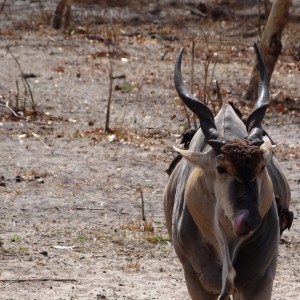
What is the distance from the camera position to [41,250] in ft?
30.3

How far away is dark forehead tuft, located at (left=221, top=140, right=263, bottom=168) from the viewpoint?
18.1ft

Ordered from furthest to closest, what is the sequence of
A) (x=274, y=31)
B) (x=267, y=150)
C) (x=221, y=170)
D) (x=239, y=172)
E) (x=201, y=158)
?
Result: (x=274, y=31)
(x=201, y=158)
(x=267, y=150)
(x=221, y=170)
(x=239, y=172)

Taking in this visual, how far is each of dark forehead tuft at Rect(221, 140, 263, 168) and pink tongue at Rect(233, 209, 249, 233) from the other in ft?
0.80

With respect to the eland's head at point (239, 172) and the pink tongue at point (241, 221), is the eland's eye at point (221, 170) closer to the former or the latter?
the eland's head at point (239, 172)

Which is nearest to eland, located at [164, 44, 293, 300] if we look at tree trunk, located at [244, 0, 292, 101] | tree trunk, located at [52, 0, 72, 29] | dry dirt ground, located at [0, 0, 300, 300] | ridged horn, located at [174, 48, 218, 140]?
ridged horn, located at [174, 48, 218, 140]

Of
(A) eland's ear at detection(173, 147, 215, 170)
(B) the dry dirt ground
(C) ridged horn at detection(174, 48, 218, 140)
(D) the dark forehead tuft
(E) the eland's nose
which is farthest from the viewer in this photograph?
(B) the dry dirt ground

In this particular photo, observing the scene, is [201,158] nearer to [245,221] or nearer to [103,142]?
[245,221]

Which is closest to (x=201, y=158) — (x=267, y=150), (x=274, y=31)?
(x=267, y=150)

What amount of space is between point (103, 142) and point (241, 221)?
8.41 meters

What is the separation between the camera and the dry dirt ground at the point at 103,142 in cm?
873

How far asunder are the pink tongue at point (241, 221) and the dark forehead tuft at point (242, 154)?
0.80 ft

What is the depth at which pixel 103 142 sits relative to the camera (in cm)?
1373

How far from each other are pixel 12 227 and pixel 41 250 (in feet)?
2.57

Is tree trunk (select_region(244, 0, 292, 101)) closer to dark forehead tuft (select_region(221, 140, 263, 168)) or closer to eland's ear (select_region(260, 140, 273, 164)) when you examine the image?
eland's ear (select_region(260, 140, 273, 164))
